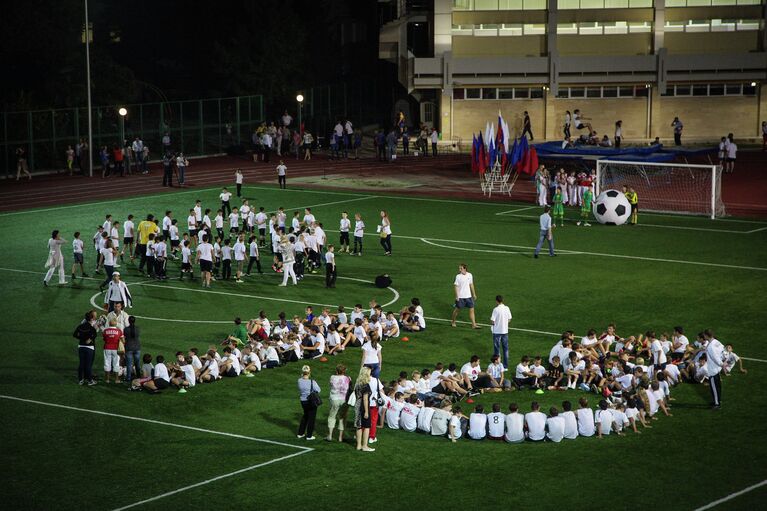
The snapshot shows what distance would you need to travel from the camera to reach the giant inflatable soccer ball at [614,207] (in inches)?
1853

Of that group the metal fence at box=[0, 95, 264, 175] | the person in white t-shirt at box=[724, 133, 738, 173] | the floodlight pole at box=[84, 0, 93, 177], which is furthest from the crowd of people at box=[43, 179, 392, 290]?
the person in white t-shirt at box=[724, 133, 738, 173]

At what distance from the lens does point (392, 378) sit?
26.7 meters

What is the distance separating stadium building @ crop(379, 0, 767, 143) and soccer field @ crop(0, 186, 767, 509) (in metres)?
29.7

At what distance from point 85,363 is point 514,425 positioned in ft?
34.3

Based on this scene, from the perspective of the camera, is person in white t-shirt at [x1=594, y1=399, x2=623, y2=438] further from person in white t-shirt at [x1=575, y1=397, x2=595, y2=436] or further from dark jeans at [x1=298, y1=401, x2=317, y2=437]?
dark jeans at [x1=298, y1=401, x2=317, y2=437]

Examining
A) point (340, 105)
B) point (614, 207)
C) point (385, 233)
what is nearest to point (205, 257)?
point (385, 233)

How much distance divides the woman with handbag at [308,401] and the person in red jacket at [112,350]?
6.09 m

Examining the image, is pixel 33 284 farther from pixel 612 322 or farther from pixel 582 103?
pixel 582 103

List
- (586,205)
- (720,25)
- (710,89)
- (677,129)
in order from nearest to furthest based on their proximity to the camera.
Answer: (586,205)
(677,129)
(720,25)
(710,89)

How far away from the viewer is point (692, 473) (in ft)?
67.9

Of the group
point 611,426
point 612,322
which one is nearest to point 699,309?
point 612,322

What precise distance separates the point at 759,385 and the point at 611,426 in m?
5.16

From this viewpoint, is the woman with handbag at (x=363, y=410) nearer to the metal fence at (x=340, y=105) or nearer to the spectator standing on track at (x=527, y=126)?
the spectator standing on track at (x=527, y=126)

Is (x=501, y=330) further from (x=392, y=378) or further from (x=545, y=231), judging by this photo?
(x=545, y=231)
